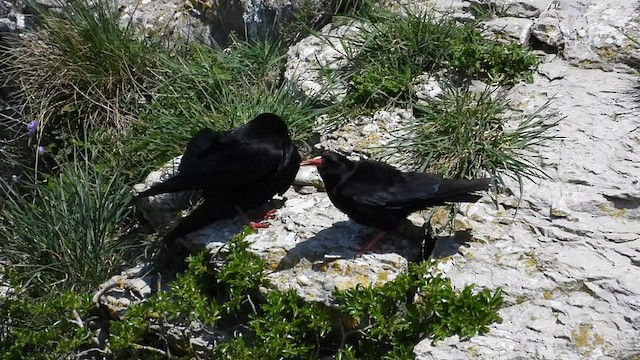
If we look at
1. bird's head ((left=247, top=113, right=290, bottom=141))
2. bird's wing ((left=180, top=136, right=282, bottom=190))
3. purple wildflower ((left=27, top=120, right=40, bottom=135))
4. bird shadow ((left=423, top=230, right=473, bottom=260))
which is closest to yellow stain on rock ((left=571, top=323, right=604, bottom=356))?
bird shadow ((left=423, top=230, right=473, bottom=260))

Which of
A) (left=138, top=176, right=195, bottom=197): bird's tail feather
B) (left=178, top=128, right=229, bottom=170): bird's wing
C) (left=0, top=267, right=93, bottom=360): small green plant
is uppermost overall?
(left=178, top=128, right=229, bottom=170): bird's wing

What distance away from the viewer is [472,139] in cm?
516

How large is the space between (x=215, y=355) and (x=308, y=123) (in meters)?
1.95

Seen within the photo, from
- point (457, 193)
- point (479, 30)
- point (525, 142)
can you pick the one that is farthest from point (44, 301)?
point (479, 30)

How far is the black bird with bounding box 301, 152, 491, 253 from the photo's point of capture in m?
4.36

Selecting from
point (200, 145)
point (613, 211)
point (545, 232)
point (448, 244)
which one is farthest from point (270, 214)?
point (613, 211)

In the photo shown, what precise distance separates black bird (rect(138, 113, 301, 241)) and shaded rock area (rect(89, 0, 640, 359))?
0.12 m

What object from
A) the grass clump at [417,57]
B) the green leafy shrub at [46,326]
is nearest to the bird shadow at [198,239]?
the green leafy shrub at [46,326]

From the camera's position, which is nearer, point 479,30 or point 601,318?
point 601,318

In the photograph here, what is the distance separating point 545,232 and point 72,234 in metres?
2.92

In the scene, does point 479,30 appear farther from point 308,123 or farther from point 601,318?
point 601,318

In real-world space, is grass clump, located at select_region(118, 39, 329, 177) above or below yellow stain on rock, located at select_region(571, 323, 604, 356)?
above

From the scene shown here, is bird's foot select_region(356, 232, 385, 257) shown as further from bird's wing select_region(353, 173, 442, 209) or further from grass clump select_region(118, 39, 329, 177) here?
grass clump select_region(118, 39, 329, 177)

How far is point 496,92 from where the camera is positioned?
18.9 feet
